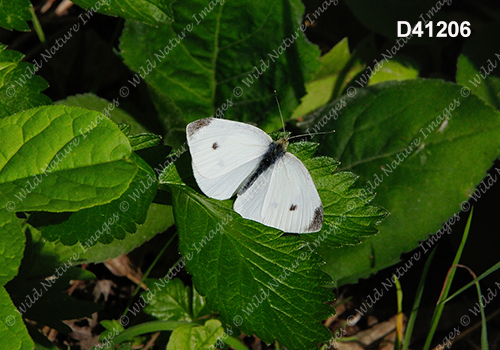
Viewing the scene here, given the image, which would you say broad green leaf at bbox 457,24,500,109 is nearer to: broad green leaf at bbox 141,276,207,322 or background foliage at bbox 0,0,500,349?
background foliage at bbox 0,0,500,349

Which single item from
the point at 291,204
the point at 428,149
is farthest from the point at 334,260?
the point at 291,204

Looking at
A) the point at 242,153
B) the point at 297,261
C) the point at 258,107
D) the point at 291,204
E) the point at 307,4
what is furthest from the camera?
the point at 307,4

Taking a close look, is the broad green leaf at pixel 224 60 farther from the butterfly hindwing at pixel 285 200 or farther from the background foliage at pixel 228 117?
the butterfly hindwing at pixel 285 200

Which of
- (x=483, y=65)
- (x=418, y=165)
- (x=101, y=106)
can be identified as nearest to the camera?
(x=418, y=165)

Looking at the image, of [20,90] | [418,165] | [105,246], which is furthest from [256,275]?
[418,165]

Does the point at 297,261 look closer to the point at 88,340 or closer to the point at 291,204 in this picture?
the point at 291,204

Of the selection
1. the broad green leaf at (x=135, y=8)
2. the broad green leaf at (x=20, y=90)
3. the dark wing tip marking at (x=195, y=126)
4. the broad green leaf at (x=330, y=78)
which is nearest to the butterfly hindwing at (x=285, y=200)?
the dark wing tip marking at (x=195, y=126)

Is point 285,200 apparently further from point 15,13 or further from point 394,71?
point 394,71
